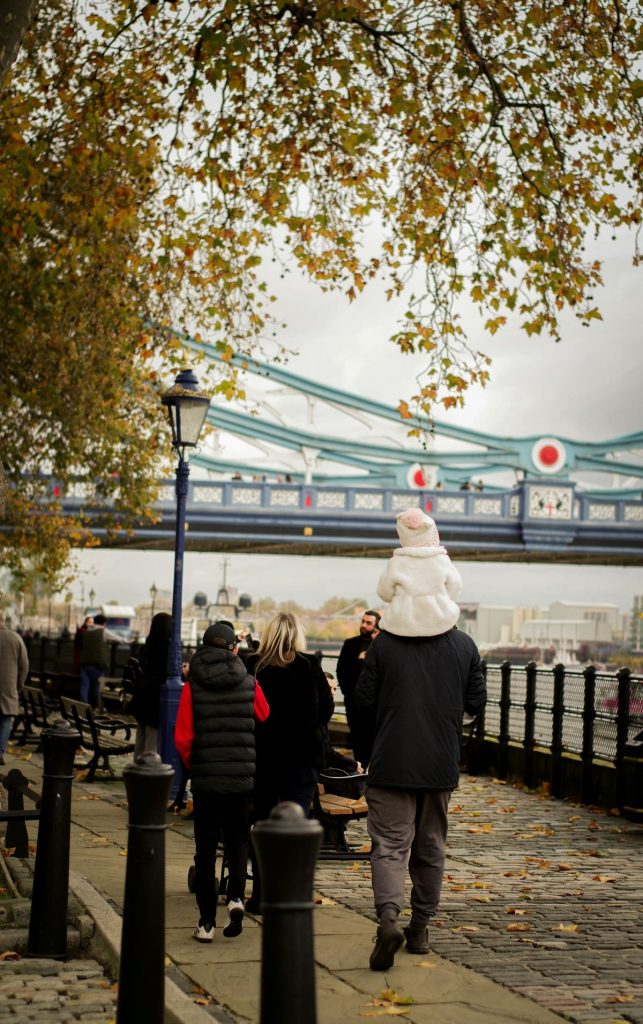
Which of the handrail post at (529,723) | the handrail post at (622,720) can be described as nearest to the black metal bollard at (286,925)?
the handrail post at (622,720)

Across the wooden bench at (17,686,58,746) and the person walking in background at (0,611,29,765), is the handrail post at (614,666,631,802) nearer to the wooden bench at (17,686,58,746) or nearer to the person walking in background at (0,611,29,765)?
the person walking in background at (0,611,29,765)

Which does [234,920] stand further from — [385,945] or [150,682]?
[150,682]

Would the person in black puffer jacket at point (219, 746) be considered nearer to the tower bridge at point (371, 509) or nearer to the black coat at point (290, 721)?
the black coat at point (290, 721)

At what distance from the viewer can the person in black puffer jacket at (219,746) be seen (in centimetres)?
616

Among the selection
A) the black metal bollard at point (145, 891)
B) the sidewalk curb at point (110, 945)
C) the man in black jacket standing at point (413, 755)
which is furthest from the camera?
the man in black jacket standing at point (413, 755)

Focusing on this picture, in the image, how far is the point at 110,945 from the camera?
5703 mm

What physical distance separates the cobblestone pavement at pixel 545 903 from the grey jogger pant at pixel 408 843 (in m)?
0.34

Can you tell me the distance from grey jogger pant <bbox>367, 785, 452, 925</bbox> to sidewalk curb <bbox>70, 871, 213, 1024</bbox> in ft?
3.33

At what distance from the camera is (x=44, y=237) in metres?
14.0

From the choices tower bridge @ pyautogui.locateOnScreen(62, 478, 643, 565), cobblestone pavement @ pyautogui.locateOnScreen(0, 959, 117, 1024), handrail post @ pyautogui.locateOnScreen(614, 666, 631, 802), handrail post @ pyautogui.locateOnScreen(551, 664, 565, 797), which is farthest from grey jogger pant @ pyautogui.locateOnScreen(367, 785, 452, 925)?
tower bridge @ pyautogui.locateOnScreen(62, 478, 643, 565)

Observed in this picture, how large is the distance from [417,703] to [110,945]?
5.37ft

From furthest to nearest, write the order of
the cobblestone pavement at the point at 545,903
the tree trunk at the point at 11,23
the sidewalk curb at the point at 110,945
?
the tree trunk at the point at 11,23 < the cobblestone pavement at the point at 545,903 < the sidewalk curb at the point at 110,945

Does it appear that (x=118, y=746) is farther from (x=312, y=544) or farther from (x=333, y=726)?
(x=312, y=544)

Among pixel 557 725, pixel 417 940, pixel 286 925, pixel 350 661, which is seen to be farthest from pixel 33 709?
pixel 286 925
